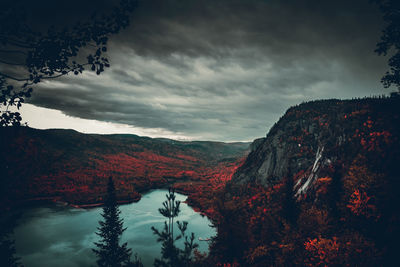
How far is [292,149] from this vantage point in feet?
401

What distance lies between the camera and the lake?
56.3 m

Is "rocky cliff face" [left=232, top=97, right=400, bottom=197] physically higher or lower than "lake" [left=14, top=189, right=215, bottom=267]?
higher

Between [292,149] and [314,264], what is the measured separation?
370 ft

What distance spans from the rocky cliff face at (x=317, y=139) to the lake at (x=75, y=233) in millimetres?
37490

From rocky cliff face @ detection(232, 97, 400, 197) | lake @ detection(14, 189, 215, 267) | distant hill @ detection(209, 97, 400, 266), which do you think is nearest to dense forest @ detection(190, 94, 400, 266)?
distant hill @ detection(209, 97, 400, 266)

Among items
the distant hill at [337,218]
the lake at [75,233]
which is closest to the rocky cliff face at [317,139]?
the distant hill at [337,218]

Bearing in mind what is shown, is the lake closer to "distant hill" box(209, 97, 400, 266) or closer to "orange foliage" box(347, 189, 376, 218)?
"distant hill" box(209, 97, 400, 266)

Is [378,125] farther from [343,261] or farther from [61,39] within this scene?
[61,39]

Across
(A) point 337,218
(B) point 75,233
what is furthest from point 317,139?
(B) point 75,233

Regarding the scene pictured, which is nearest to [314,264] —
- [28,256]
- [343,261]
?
[343,261]

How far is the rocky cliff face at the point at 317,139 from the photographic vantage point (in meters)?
41.2

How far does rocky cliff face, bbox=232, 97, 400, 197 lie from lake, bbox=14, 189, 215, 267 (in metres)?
37.5

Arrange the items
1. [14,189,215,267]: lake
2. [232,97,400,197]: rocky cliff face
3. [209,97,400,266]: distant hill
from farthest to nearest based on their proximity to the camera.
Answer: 1. [14,189,215,267]: lake
2. [232,97,400,197]: rocky cliff face
3. [209,97,400,266]: distant hill

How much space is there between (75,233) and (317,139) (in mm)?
139131
